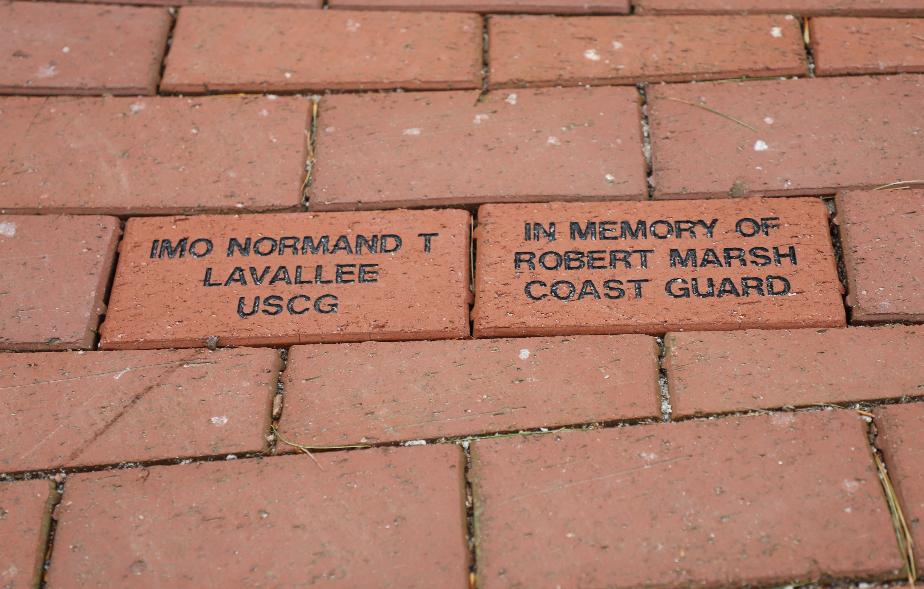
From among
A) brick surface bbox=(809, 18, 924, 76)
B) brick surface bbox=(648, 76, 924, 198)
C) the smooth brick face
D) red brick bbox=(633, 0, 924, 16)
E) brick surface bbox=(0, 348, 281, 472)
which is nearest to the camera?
brick surface bbox=(0, 348, 281, 472)

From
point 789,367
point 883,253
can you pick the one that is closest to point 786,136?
point 883,253

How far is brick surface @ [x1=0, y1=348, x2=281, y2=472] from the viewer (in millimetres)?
1913

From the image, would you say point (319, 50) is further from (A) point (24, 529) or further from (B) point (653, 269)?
(A) point (24, 529)

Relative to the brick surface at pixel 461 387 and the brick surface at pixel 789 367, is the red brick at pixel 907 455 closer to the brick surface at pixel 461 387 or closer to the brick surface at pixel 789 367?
the brick surface at pixel 789 367

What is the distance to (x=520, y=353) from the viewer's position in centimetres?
199

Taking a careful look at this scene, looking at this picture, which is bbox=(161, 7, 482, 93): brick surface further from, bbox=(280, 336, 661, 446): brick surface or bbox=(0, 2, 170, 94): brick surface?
bbox=(280, 336, 661, 446): brick surface

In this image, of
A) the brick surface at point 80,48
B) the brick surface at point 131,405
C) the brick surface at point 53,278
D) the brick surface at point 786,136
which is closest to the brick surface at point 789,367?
the brick surface at point 786,136

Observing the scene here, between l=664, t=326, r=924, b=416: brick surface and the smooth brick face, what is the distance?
43mm

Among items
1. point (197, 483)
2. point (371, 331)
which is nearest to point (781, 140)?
point (371, 331)

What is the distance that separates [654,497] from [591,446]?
0.17 metres

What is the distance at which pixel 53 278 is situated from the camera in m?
2.11

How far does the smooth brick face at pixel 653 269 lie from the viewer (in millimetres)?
2014

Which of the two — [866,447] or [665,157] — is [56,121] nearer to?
[665,157]

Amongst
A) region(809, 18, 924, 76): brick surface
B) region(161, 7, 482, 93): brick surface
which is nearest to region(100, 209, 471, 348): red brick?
region(161, 7, 482, 93): brick surface
